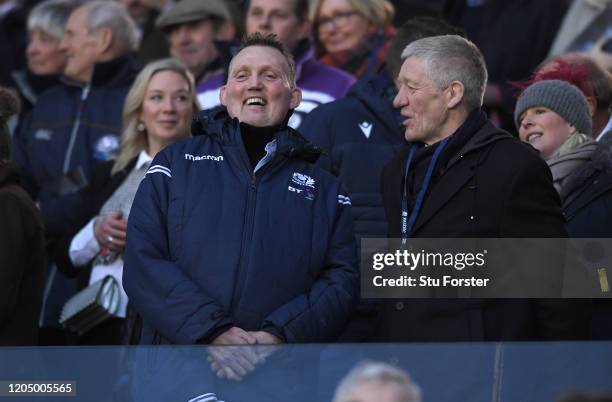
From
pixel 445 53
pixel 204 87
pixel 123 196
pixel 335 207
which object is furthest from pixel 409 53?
pixel 204 87

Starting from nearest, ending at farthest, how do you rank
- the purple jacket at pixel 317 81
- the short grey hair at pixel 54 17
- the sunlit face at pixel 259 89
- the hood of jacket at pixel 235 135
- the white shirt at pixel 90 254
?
1. the hood of jacket at pixel 235 135
2. the sunlit face at pixel 259 89
3. the white shirt at pixel 90 254
4. the purple jacket at pixel 317 81
5. the short grey hair at pixel 54 17

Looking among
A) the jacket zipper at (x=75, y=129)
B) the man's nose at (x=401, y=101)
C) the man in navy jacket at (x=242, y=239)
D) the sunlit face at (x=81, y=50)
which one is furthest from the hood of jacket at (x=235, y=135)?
the sunlit face at (x=81, y=50)

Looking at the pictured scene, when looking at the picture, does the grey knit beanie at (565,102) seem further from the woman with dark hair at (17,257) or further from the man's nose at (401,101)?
the woman with dark hair at (17,257)

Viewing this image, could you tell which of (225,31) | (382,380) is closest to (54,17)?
(225,31)

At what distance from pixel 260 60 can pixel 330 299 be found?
1.08m

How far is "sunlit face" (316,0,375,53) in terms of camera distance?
336 inches

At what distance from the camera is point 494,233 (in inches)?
226

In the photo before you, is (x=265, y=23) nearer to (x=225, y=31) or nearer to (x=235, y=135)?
(x=225, y=31)

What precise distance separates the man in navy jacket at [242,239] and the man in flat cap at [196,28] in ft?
11.2

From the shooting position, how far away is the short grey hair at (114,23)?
8.94 m

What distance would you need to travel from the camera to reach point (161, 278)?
5523 mm

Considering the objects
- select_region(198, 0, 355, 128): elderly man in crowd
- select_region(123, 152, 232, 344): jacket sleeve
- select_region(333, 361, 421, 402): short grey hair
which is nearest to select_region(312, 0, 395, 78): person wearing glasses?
select_region(198, 0, 355, 128): elderly man in crowd

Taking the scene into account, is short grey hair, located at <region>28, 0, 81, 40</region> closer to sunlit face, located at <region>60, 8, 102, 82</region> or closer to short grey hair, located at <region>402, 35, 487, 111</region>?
sunlit face, located at <region>60, 8, 102, 82</region>

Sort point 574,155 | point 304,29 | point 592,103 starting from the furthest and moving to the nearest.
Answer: point 304,29, point 592,103, point 574,155
